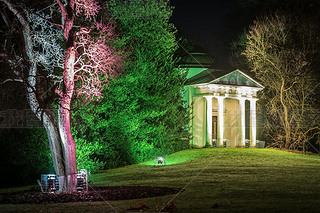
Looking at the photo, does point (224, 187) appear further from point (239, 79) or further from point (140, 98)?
point (239, 79)

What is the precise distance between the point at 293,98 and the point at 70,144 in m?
26.2

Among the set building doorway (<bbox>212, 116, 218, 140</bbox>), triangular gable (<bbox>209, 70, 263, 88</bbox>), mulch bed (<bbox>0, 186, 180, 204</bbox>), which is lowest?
mulch bed (<bbox>0, 186, 180, 204</bbox>)

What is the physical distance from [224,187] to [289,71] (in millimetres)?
23500

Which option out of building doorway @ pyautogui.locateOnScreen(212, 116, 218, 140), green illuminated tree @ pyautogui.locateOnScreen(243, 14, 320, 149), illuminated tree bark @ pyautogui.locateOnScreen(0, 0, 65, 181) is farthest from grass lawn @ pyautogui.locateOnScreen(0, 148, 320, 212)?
building doorway @ pyautogui.locateOnScreen(212, 116, 218, 140)

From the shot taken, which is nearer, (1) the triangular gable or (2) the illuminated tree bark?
(2) the illuminated tree bark

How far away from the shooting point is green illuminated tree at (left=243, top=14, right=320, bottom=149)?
37719 mm

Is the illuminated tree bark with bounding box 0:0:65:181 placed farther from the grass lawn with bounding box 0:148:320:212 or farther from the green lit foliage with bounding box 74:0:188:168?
the green lit foliage with bounding box 74:0:188:168

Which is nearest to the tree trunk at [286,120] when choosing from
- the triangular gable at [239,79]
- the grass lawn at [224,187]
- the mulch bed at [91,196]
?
the triangular gable at [239,79]

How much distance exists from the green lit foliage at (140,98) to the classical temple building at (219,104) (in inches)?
223

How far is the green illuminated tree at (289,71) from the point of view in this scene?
124ft

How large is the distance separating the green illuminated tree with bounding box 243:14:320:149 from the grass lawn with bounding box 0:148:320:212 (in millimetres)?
8270

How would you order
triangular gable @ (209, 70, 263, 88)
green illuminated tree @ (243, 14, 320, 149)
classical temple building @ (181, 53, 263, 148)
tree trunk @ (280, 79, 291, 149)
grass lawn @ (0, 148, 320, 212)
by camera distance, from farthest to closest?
triangular gable @ (209, 70, 263, 88), classical temple building @ (181, 53, 263, 148), tree trunk @ (280, 79, 291, 149), green illuminated tree @ (243, 14, 320, 149), grass lawn @ (0, 148, 320, 212)

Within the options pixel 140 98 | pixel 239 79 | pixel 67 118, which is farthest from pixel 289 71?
pixel 67 118

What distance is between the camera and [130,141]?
30.4 meters
